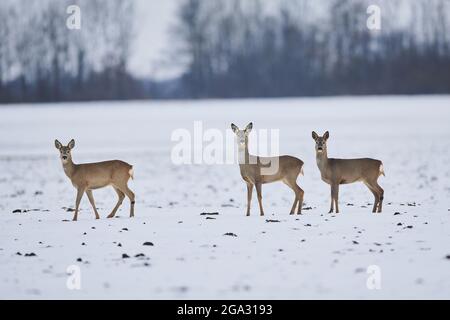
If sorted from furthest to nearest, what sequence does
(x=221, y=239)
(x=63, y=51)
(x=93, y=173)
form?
(x=63, y=51)
(x=93, y=173)
(x=221, y=239)

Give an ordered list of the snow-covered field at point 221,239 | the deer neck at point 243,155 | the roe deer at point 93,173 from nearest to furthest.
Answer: the snow-covered field at point 221,239
the roe deer at point 93,173
the deer neck at point 243,155

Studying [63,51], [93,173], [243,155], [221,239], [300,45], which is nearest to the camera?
[221,239]

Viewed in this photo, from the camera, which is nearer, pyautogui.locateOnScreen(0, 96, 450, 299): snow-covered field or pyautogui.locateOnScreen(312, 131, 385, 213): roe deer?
pyautogui.locateOnScreen(0, 96, 450, 299): snow-covered field

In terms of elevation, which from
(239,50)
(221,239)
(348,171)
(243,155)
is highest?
(239,50)

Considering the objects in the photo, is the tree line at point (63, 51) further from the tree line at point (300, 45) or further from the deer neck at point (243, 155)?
the deer neck at point (243, 155)

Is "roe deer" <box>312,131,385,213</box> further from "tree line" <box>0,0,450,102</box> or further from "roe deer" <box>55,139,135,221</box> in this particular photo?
"tree line" <box>0,0,450,102</box>

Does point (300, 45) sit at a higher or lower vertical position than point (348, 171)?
higher

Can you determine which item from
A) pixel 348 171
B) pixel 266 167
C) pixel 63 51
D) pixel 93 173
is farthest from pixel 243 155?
pixel 63 51

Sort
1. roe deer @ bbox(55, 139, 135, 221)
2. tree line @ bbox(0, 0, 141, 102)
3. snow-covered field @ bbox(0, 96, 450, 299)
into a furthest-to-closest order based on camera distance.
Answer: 1. tree line @ bbox(0, 0, 141, 102)
2. roe deer @ bbox(55, 139, 135, 221)
3. snow-covered field @ bbox(0, 96, 450, 299)

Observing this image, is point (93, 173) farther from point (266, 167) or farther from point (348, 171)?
point (348, 171)

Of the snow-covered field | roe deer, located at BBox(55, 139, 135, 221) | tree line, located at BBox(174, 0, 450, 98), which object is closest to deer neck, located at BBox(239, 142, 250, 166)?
the snow-covered field

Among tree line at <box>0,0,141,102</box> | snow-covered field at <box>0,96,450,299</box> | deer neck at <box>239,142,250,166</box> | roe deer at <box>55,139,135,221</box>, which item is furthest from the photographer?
tree line at <box>0,0,141,102</box>

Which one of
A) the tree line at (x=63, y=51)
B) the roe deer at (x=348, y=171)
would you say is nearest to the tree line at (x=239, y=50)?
the tree line at (x=63, y=51)

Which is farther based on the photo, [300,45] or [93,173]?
[300,45]
